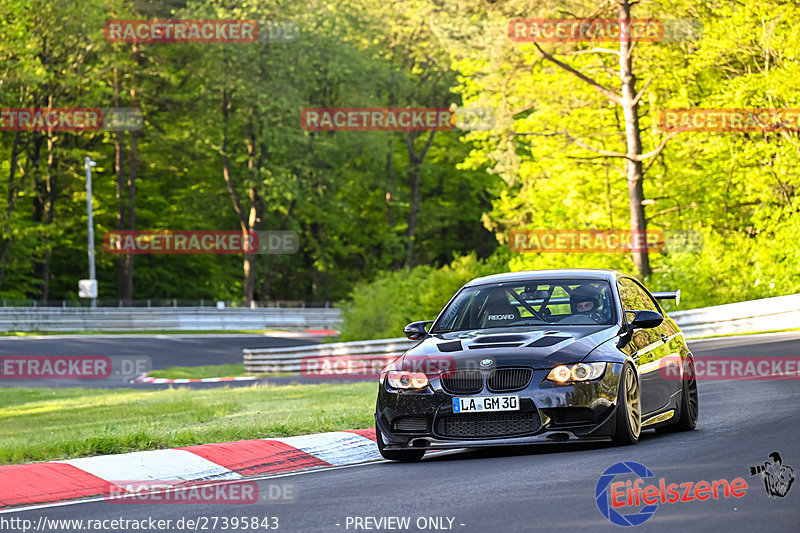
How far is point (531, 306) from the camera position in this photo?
34.8 feet

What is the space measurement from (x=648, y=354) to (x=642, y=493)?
316 cm

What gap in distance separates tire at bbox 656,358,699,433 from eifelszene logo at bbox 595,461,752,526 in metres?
3.08

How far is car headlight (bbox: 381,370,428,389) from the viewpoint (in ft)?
31.3

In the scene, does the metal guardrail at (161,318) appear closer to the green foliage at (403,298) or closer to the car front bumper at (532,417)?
the green foliage at (403,298)

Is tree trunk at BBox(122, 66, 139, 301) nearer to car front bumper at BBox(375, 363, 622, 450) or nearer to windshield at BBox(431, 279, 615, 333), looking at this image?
windshield at BBox(431, 279, 615, 333)

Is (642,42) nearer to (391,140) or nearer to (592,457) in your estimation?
(592,457)

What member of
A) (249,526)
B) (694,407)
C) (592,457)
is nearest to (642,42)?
(694,407)

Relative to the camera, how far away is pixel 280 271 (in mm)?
73000

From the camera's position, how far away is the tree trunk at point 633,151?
3300 centimetres

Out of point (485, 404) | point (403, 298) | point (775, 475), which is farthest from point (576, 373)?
point (403, 298)

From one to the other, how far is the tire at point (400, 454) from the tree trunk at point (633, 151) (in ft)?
77.5

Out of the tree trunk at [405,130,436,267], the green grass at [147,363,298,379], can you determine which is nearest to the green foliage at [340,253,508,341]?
the green grass at [147,363,298,379]

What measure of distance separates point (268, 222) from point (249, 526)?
203 feet

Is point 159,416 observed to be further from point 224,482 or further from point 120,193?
point 120,193
